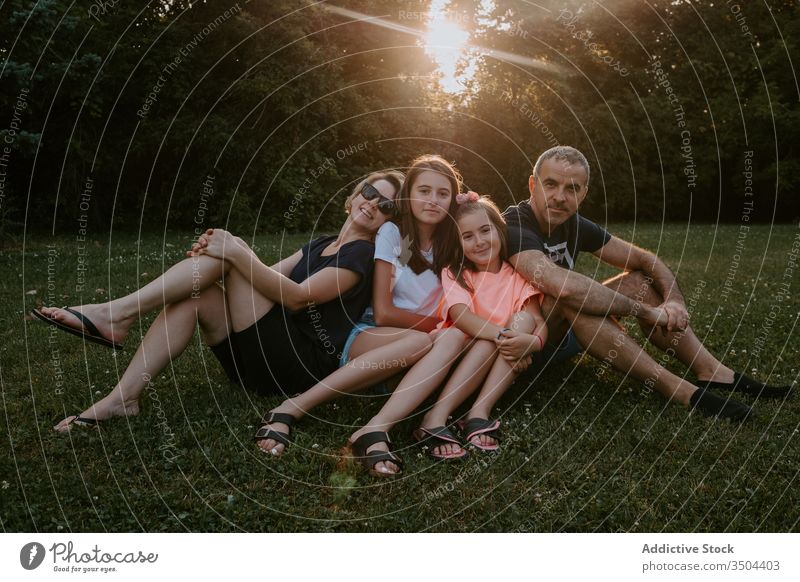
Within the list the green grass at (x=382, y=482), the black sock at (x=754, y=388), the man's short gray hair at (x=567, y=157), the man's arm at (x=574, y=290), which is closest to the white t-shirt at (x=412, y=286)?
the man's arm at (x=574, y=290)

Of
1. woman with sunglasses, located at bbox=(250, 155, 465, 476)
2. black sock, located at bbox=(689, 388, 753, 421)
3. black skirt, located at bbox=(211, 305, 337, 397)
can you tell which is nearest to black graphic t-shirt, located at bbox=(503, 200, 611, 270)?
woman with sunglasses, located at bbox=(250, 155, 465, 476)

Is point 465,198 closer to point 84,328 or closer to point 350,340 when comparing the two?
point 350,340

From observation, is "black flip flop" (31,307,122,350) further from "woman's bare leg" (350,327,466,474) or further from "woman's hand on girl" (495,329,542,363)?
"woman's hand on girl" (495,329,542,363)

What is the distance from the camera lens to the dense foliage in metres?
15.9

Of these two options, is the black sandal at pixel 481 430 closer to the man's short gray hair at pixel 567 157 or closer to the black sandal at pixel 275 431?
the black sandal at pixel 275 431

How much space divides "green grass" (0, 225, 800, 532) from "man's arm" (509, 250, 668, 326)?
65 centimetres

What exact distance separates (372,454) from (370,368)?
1.81 ft

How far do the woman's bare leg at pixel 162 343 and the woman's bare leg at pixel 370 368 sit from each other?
70 cm

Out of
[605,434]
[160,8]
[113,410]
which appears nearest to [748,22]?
[160,8]

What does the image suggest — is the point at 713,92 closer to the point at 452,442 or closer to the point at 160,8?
the point at 160,8

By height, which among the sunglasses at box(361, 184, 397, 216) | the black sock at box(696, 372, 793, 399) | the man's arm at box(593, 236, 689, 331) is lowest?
the black sock at box(696, 372, 793, 399)

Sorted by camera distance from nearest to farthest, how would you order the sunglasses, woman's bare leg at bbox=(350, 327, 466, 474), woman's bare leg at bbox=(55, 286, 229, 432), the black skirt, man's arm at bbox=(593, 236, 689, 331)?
woman's bare leg at bbox=(350, 327, 466, 474) < woman's bare leg at bbox=(55, 286, 229, 432) < the black skirt < the sunglasses < man's arm at bbox=(593, 236, 689, 331)

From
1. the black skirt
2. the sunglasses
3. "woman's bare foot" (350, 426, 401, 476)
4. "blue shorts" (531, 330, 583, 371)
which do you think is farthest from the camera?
"blue shorts" (531, 330, 583, 371)

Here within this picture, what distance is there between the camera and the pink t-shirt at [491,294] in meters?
4.26
